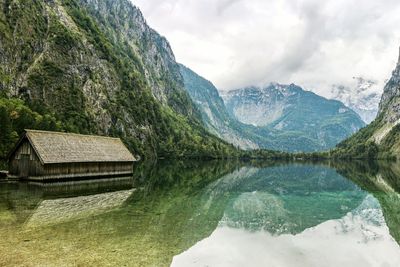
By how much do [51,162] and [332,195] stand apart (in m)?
41.0

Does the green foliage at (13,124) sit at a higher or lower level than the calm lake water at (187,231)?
higher

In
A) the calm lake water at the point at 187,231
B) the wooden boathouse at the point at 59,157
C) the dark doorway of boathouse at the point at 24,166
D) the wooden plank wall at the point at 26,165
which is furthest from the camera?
the dark doorway of boathouse at the point at 24,166

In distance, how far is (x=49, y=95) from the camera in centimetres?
Result: 13925

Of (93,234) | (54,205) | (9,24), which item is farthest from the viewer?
(9,24)

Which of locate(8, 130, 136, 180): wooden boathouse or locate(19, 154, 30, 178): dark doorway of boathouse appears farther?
locate(19, 154, 30, 178): dark doorway of boathouse

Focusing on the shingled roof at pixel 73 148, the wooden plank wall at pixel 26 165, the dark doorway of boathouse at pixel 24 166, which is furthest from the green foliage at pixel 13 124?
the dark doorway of boathouse at pixel 24 166

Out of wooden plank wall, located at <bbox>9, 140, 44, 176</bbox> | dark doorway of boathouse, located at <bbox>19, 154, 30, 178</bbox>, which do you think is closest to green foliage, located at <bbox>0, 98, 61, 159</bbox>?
wooden plank wall, located at <bbox>9, 140, 44, 176</bbox>

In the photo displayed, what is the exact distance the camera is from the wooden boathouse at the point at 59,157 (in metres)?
56.2

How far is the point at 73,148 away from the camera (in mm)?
62188

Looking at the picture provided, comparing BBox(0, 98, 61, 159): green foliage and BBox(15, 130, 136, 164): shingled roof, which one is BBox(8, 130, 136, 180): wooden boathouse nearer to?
BBox(15, 130, 136, 164): shingled roof

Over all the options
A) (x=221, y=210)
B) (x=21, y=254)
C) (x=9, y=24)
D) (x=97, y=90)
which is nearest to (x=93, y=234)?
(x=21, y=254)

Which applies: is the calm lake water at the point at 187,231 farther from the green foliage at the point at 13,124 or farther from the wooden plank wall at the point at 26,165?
the green foliage at the point at 13,124

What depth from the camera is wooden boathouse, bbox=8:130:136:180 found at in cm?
5616

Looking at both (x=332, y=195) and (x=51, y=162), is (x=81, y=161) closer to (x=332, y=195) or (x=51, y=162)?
(x=51, y=162)
